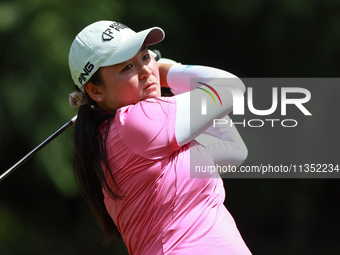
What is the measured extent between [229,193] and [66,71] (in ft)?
3.16

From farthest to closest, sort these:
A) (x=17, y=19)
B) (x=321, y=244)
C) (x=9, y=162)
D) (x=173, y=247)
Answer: (x=321, y=244) < (x=9, y=162) < (x=17, y=19) < (x=173, y=247)

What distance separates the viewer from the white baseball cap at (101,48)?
1.28 meters

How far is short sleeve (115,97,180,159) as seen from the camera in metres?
1.22

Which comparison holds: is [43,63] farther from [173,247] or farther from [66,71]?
[173,247]

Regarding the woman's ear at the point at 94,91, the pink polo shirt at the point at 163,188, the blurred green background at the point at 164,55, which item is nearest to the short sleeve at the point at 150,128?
the pink polo shirt at the point at 163,188

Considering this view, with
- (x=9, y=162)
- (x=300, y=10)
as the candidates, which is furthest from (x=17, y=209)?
(x=300, y=10)

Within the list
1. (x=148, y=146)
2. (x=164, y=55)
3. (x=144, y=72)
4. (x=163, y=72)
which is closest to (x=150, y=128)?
(x=148, y=146)

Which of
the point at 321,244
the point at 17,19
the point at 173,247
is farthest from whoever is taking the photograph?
the point at 321,244

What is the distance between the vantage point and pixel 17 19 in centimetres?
257

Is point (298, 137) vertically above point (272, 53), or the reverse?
point (272, 53)

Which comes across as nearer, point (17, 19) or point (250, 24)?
point (17, 19)

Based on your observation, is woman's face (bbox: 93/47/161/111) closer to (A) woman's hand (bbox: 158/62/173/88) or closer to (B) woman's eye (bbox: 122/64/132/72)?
(B) woman's eye (bbox: 122/64/132/72)

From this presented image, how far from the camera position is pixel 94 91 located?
1336 mm

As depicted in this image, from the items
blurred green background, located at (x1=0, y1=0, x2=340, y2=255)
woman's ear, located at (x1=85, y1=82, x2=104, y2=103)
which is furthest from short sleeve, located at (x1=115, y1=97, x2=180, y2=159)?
blurred green background, located at (x1=0, y1=0, x2=340, y2=255)
